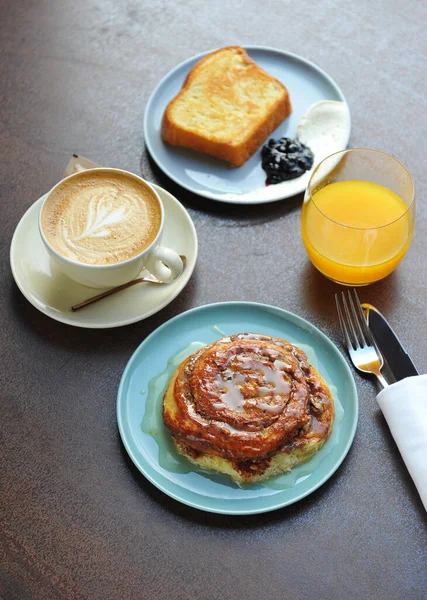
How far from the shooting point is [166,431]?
4.04ft

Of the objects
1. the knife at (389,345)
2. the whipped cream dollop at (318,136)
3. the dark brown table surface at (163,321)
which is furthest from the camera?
the whipped cream dollop at (318,136)

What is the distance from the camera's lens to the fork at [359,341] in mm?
1330

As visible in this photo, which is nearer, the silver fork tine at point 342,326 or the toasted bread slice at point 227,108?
the silver fork tine at point 342,326

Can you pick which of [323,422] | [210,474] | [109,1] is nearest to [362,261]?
[323,422]

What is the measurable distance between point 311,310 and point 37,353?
61 cm

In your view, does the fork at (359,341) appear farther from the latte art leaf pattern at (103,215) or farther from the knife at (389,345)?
the latte art leaf pattern at (103,215)

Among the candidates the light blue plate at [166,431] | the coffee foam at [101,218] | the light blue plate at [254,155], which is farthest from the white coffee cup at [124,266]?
the light blue plate at [254,155]

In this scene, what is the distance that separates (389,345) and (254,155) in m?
0.63

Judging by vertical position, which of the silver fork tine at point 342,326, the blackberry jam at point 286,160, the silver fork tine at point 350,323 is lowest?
the silver fork tine at point 342,326

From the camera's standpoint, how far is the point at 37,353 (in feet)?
4.55

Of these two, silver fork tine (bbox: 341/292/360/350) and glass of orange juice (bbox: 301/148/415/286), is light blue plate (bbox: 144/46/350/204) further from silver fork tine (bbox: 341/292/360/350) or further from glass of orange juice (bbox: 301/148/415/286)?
silver fork tine (bbox: 341/292/360/350)

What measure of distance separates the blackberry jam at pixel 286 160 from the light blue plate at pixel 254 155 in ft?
0.07

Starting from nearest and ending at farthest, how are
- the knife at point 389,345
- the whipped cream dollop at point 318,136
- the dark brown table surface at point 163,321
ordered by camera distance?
the dark brown table surface at point 163,321 < the knife at point 389,345 < the whipped cream dollop at point 318,136

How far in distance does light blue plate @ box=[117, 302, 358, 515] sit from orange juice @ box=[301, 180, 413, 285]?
6.2 inches
